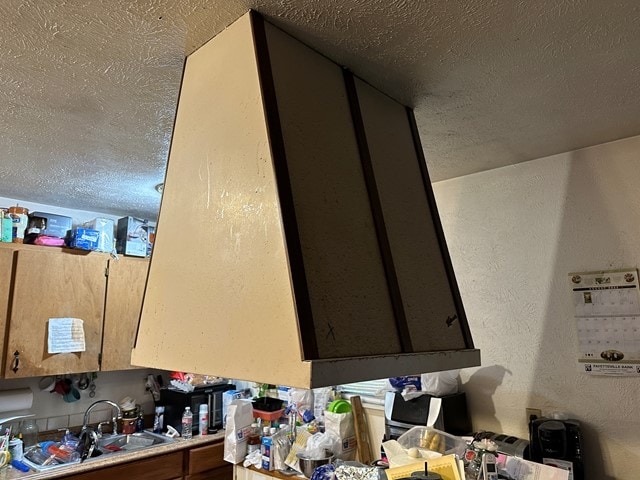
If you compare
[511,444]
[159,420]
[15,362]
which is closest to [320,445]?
[511,444]

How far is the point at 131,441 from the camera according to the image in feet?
9.08

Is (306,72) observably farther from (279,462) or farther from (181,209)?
(279,462)

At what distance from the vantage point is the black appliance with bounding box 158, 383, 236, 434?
286 centimetres

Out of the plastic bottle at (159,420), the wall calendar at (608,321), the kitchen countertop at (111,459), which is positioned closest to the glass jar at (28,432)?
the kitchen countertop at (111,459)

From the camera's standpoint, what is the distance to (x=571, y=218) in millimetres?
1885

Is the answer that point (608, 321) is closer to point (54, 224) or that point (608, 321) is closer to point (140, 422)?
point (140, 422)

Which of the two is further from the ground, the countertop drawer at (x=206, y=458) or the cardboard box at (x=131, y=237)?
the cardboard box at (x=131, y=237)

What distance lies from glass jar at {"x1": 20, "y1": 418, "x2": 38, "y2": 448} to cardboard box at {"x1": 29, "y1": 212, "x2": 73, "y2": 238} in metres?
1.13

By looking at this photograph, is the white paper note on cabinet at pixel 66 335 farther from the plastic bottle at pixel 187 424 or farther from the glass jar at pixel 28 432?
the plastic bottle at pixel 187 424

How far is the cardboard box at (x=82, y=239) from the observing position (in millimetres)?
2709

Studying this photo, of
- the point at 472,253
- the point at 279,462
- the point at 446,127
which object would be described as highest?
the point at 446,127

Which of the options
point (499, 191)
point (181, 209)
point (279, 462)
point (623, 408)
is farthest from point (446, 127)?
point (279, 462)

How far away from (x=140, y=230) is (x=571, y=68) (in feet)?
8.90

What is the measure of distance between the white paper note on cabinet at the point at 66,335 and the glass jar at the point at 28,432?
51 cm
